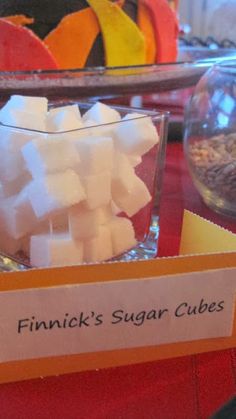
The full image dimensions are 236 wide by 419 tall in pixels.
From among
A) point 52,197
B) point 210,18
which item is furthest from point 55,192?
point 210,18

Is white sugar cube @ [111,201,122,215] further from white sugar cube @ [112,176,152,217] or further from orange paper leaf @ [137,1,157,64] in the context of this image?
orange paper leaf @ [137,1,157,64]

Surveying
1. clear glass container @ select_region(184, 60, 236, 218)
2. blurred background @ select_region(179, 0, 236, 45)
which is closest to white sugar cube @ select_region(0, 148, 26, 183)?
clear glass container @ select_region(184, 60, 236, 218)

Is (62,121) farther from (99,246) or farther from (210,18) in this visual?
(210,18)

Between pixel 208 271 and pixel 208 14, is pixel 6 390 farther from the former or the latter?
pixel 208 14

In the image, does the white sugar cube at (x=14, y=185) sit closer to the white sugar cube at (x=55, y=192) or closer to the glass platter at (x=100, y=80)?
the white sugar cube at (x=55, y=192)

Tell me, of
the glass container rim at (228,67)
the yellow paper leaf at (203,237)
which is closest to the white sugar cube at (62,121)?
the yellow paper leaf at (203,237)

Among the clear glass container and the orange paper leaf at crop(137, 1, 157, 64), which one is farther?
the orange paper leaf at crop(137, 1, 157, 64)
